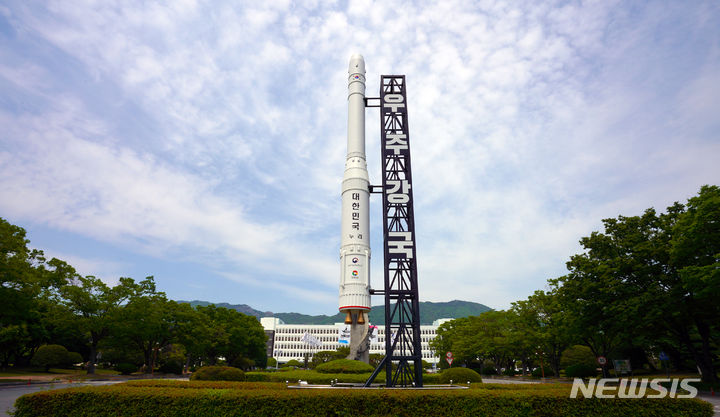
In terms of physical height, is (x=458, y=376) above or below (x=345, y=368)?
below

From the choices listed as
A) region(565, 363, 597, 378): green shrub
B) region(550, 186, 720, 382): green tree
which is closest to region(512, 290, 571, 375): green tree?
region(565, 363, 597, 378): green shrub

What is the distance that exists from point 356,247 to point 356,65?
1972 cm

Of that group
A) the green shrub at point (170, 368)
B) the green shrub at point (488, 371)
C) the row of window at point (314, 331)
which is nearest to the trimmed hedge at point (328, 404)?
the green shrub at point (170, 368)

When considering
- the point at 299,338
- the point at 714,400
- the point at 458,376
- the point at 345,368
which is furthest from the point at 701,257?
the point at 299,338

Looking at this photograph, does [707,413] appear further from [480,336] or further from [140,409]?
[480,336]

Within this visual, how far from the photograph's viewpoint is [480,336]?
6347 cm

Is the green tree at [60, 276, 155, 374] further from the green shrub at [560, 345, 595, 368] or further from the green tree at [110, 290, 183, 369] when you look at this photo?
the green shrub at [560, 345, 595, 368]

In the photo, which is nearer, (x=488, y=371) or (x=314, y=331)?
(x=488, y=371)

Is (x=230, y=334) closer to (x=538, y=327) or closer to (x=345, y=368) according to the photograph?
(x=345, y=368)

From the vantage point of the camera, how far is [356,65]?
44250 mm

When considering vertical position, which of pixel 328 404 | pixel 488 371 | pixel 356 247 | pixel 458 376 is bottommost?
pixel 488 371

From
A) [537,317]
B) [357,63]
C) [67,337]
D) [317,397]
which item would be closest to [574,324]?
[537,317]

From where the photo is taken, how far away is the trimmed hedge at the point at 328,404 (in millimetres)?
12695

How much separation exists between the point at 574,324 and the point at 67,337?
61.3 m
